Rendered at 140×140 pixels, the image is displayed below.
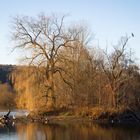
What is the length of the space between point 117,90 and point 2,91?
25.3 meters

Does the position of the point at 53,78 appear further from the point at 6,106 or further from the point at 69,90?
the point at 6,106

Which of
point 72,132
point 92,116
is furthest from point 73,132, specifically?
point 92,116

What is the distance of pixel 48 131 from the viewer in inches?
1425

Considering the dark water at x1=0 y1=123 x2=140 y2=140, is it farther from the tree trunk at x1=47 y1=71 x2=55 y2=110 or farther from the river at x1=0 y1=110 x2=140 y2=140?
the tree trunk at x1=47 y1=71 x2=55 y2=110

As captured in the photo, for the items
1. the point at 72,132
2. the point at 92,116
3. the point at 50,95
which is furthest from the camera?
the point at 50,95

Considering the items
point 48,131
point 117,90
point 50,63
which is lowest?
point 48,131

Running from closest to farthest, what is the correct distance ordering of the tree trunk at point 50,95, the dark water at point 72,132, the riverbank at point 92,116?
the dark water at point 72,132, the riverbank at point 92,116, the tree trunk at point 50,95

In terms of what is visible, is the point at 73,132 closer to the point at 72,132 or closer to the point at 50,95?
the point at 72,132

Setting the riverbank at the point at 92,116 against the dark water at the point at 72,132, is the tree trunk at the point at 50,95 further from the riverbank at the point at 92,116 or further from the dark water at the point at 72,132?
the dark water at the point at 72,132

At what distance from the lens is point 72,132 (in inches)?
1383

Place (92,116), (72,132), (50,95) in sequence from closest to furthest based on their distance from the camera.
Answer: (72,132), (92,116), (50,95)

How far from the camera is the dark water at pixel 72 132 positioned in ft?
105

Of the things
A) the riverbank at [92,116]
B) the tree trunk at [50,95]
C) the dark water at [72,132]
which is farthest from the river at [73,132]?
the tree trunk at [50,95]

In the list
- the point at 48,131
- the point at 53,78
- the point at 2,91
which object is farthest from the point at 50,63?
the point at 2,91
